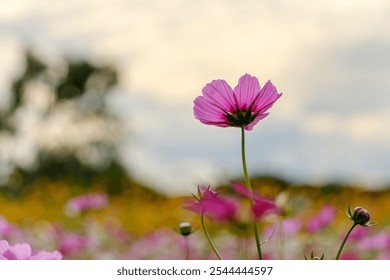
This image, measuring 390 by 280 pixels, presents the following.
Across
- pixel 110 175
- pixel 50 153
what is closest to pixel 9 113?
pixel 50 153

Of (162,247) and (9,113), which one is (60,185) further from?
(162,247)

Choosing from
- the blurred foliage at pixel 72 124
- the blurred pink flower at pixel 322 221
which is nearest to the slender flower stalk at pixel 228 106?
the blurred pink flower at pixel 322 221

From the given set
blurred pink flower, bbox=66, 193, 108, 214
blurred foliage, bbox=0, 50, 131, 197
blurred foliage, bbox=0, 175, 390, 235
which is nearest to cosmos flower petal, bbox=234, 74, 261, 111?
blurred pink flower, bbox=66, 193, 108, 214

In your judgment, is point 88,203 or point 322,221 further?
point 88,203

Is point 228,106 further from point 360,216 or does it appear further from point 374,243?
point 374,243

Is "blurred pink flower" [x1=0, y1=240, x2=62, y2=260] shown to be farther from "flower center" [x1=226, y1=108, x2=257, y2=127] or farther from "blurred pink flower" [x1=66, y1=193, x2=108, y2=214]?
"blurred pink flower" [x1=66, y1=193, x2=108, y2=214]

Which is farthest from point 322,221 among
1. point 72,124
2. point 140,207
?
point 72,124
